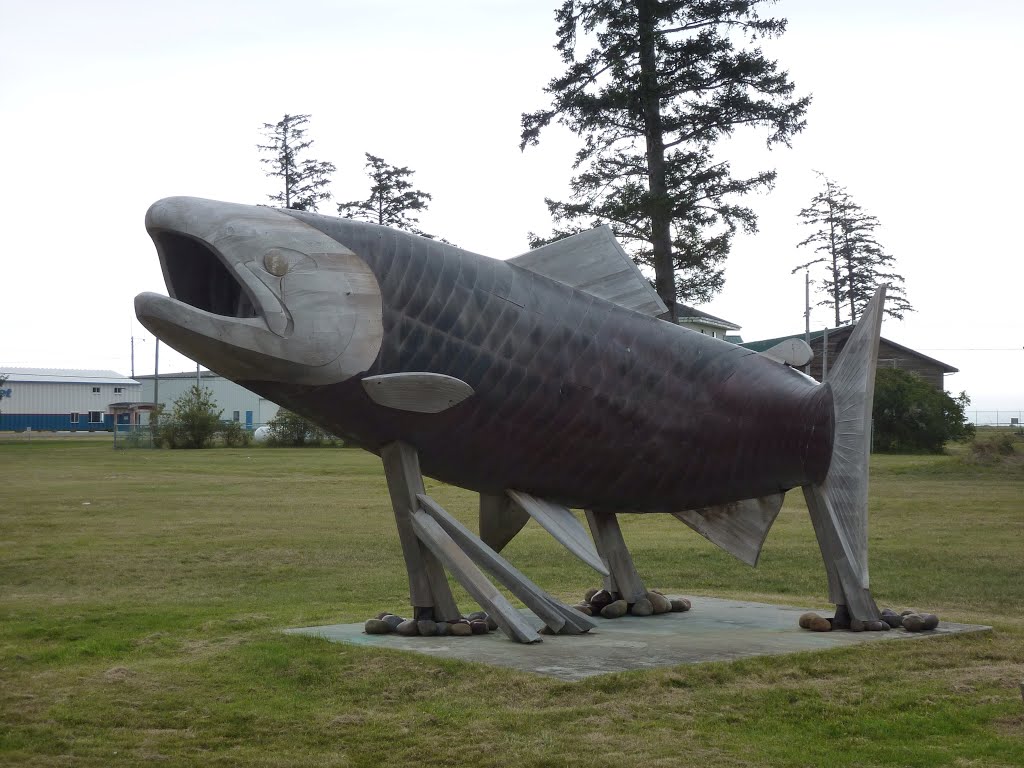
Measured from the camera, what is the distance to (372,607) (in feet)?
36.1

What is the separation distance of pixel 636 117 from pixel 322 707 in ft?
63.8

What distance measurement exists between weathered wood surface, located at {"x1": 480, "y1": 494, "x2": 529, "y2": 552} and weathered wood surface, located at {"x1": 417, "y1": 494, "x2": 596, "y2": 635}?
72 centimetres

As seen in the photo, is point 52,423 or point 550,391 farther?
point 52,423

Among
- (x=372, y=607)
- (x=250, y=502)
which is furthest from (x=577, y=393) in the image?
(x=250, y=502)

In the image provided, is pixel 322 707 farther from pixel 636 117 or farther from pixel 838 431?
pixel 636 117

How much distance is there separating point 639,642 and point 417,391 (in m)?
2.33

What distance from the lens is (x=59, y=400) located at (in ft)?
237

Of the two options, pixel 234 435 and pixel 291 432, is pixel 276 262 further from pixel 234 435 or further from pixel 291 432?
pixel 234 435

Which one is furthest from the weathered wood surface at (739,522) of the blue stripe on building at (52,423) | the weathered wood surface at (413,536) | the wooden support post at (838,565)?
the blue stripe on building at (52,423)

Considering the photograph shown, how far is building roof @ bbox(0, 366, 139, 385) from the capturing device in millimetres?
71938

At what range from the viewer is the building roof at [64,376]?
71.9 meters

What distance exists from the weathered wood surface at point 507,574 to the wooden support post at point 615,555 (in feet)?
3.99

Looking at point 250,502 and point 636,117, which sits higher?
point 636,117

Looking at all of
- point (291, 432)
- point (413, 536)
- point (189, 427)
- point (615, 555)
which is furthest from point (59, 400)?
point (413, 536)
